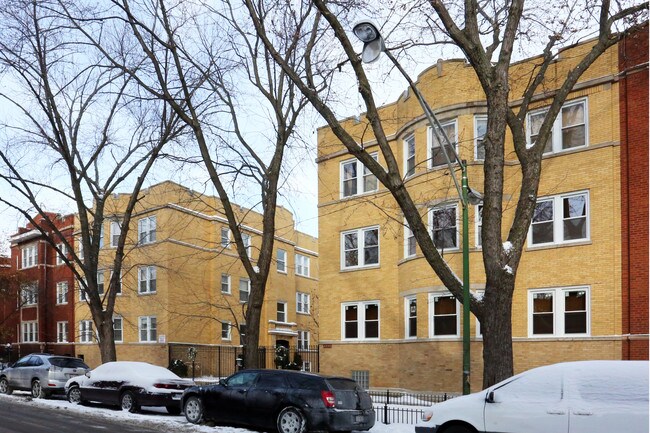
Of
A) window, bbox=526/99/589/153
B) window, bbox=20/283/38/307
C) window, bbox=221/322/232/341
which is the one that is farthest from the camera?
window, bbox=20/283/38/307

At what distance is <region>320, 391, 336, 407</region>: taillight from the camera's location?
42.6 ft

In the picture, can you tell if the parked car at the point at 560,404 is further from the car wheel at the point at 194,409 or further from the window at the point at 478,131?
the window at the point at 478,131

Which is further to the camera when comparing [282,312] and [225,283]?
[282,312]

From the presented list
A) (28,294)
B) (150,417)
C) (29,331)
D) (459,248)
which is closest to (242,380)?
(150,417)

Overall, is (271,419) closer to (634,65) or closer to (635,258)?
(635,258)

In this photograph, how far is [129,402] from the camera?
17891 mm

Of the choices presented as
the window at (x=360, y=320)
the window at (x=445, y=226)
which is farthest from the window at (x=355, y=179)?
the window at (x=360, y=320)

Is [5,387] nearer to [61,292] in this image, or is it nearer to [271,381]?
[271,381]

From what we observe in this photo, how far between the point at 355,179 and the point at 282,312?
18.5 meters

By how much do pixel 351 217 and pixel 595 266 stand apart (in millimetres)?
10225

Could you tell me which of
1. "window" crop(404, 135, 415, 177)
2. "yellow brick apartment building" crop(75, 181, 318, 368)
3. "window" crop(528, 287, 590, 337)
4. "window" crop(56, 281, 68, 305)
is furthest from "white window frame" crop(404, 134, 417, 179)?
"window" crop(56, 281, 68, 305)

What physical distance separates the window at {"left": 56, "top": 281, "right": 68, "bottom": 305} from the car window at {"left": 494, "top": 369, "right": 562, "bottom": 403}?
39317mm

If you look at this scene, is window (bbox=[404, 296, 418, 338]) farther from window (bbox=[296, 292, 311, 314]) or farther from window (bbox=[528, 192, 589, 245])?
window (bbox=[296, 292, 311, 314])

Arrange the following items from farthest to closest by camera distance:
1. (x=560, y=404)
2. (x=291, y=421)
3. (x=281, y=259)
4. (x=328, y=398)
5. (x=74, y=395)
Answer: (x=281, y=259) → (x=74, y=395) → (x=291, y=421) → (x=328, y=398) → (x=560, y=404)
